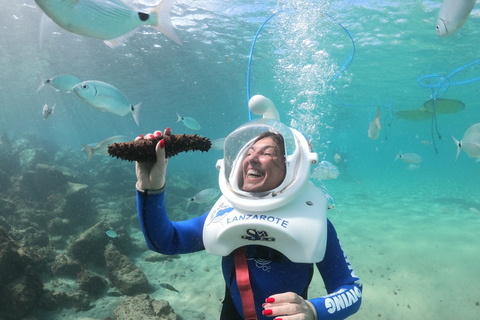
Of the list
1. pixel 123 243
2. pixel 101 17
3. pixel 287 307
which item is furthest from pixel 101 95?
pixel 123 243

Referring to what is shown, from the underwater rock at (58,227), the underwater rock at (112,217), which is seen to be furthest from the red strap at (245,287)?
the underwater rock at (58,227)

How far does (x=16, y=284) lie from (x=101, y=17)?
5.18 meters

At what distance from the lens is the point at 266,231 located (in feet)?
5.57

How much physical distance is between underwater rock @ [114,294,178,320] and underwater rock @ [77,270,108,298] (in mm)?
1486

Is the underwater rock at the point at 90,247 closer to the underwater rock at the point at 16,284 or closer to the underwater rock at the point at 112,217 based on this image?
the underwater rock at the point at 16,284

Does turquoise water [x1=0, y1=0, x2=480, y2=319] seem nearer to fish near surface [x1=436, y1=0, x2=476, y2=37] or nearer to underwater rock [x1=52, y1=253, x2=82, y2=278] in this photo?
fish near surface [x1=436, y1=0, x2=476, y2=37]

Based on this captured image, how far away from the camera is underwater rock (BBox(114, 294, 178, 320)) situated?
4.20 m

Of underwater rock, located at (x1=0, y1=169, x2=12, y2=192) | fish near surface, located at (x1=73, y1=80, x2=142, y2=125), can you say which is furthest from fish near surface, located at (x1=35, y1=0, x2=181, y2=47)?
underwater rock, located at (x1=0, y1=169, x2=12, y2=192)

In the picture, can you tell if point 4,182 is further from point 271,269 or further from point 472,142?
point 472,142

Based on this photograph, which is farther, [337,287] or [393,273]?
[393,273]

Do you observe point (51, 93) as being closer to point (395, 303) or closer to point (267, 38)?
point (267, 38)

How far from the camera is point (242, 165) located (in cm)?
232

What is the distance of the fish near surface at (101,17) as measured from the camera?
1.94 meters

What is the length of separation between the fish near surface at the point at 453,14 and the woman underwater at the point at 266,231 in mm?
2051
